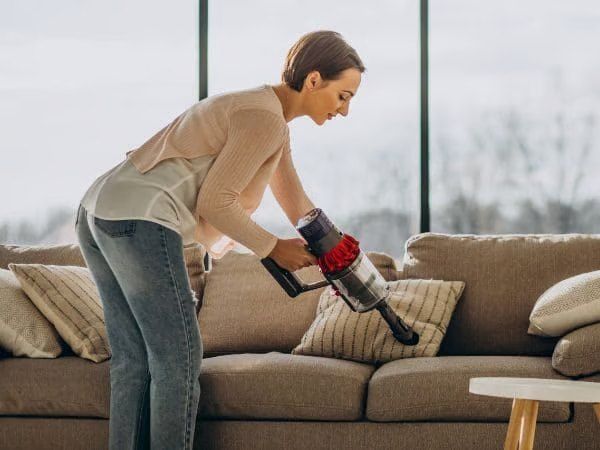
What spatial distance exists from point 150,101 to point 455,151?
1.31 m

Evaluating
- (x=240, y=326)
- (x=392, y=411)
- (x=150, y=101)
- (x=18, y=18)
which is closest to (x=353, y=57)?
(x=392, y=411)

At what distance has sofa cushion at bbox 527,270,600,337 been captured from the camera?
8.82 feet

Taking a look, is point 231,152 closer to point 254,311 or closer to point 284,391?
point 284,391

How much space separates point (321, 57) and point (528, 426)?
0.92 m

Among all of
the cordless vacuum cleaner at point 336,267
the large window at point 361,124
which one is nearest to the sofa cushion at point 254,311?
the large window at point 361,124

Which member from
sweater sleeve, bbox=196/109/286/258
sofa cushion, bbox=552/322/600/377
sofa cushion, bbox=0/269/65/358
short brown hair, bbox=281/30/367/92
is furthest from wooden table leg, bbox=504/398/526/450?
sofa cushion, bbox=0/269/65/358

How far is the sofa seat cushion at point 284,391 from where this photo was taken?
2629mm

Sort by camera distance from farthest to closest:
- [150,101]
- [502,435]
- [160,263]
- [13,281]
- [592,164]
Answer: [150,101] < [592,164] < [13,281] < [502,435] < [160,263]

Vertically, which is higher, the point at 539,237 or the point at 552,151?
the point at 552,151

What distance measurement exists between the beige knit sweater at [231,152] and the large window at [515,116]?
1.80 metres

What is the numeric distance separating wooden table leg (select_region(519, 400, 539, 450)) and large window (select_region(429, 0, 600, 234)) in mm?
1888

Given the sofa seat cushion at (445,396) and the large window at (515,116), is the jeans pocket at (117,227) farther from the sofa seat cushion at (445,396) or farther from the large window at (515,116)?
the large window at (515,116)

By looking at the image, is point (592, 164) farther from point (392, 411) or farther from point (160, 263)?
point (160, 263)

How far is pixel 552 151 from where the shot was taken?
3809mm
